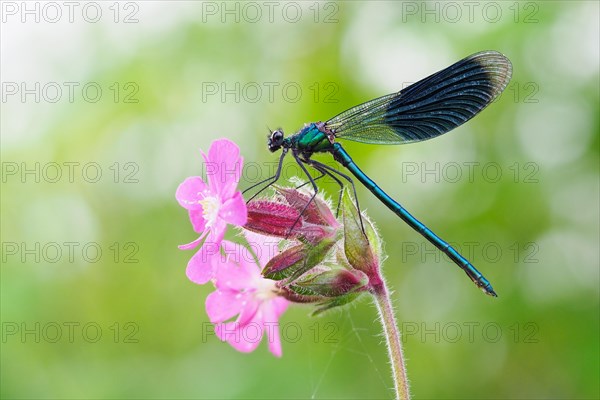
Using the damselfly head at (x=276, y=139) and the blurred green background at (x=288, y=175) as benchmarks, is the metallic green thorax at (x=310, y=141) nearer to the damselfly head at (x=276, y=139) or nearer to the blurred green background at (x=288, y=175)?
the damselfly head at (x=276, y=139)

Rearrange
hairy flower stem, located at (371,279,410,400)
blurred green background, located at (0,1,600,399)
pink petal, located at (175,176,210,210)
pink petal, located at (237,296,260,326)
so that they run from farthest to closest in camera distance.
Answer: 1. blurred green background, located at (0,1,600,399)
2. pink petal, located at (237,296,260,326)
3. pink petal, located at (175,176,210,210)
4. hairy flower stem, located at (371,279,410,400)

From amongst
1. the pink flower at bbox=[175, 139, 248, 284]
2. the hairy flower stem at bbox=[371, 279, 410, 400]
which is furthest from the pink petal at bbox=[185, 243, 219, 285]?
the hairy flower stem at bbox=[371, 279, 410, 400]

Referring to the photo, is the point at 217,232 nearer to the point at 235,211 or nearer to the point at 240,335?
the point at 235,211

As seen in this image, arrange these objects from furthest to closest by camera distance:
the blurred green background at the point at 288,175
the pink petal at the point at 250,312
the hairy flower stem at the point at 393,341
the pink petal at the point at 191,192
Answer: the blurred green background at the point at 288,175, the pink petal at the point at 250,312, the pink petal at the point at 191,192, the hairy flower stem at the point at 393,341

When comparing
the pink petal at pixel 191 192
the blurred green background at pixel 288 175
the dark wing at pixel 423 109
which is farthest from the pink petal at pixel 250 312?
the blurred green background at pixel 288 175

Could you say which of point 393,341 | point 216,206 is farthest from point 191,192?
point 393,341

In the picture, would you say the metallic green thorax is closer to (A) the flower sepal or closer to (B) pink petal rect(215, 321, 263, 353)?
(A) the flower sepal
